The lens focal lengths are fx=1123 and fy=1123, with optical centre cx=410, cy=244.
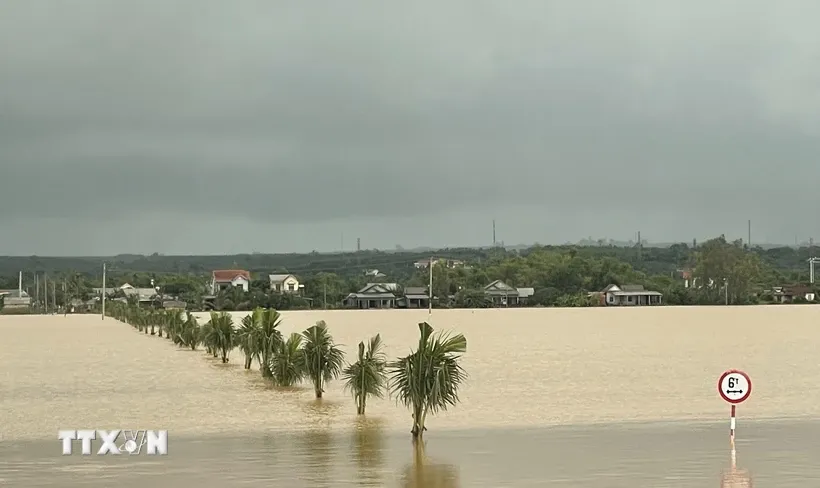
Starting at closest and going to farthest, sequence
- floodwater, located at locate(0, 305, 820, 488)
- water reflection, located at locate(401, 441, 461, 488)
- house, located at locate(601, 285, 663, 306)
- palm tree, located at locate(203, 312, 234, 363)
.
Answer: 1. water reflection, located at locate(401, 441, 461, 488)
2. floodwater, located at locate(0, 305, 820, 488)
3. palm tree, located at locate(203, 312, 234, 363)
4. house, located at locate(601, 285, 663, 306)

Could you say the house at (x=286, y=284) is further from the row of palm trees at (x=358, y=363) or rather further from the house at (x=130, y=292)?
the row of palm trees at (x=358, y=363)

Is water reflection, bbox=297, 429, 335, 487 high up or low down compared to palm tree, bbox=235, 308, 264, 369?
down

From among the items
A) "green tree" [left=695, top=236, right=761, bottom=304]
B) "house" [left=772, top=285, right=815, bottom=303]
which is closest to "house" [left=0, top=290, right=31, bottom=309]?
"green tree" [left=695, top=236, right=761, bottom=304]

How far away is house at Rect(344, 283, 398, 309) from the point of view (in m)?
162

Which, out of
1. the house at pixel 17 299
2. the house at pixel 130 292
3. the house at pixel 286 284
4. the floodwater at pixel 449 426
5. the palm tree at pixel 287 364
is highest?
the house at pixel 286 284

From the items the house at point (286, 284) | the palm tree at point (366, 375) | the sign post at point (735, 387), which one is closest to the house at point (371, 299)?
the house at point (286, 284)

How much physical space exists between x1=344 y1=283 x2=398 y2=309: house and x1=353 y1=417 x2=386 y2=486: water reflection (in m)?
141

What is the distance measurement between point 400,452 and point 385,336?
45.8 m

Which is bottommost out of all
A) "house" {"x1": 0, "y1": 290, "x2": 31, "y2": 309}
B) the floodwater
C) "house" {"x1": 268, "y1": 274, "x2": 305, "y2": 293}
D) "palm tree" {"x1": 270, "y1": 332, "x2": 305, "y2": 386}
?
the floodwater

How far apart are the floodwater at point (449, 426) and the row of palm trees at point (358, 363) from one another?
0.55 meters

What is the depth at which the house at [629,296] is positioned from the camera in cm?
16575

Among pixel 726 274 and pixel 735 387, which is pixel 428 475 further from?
pixel 726 274

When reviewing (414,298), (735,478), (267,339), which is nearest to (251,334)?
(267,339)

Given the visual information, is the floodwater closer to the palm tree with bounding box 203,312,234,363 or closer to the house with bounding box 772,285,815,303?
the palm tree with bounding box 203,312,234,363
